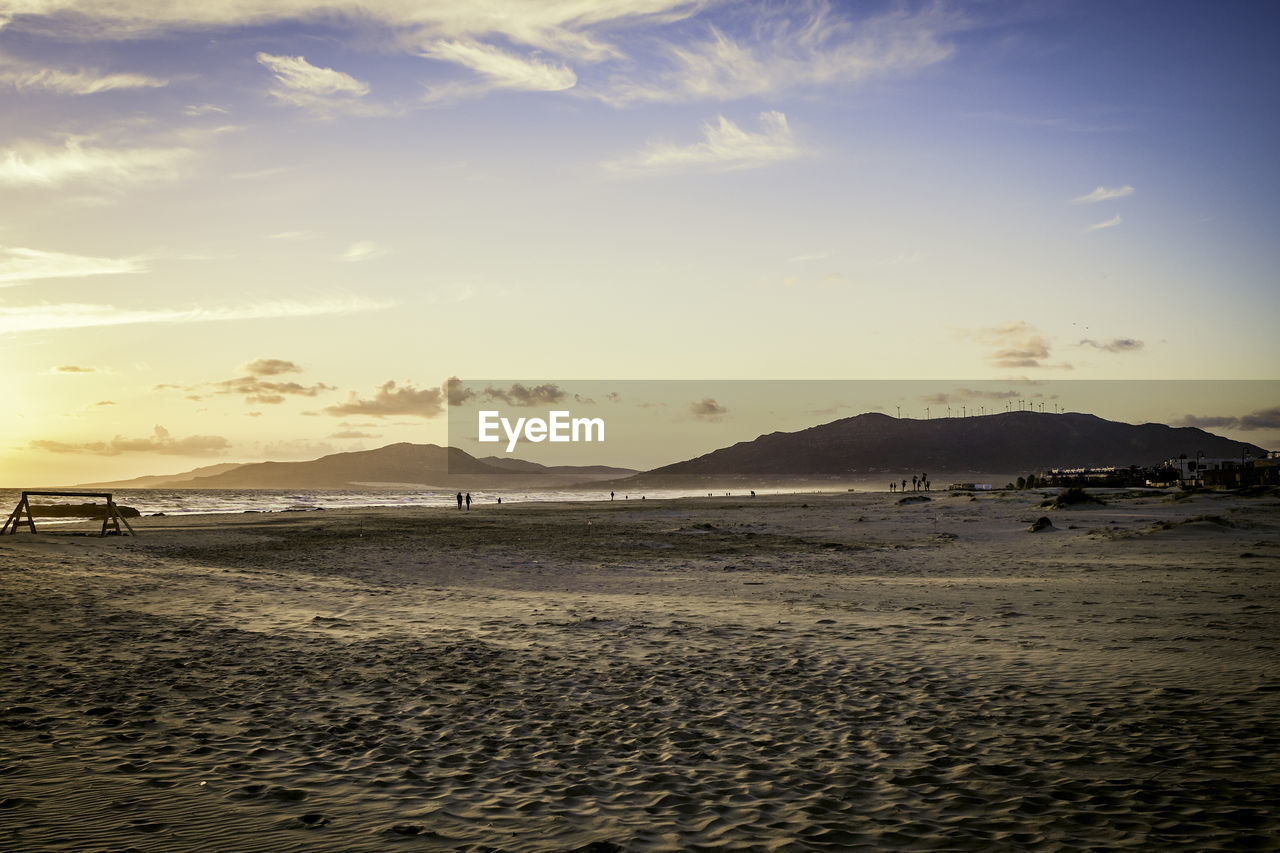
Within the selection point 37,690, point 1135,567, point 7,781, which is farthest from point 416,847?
point 1135,567

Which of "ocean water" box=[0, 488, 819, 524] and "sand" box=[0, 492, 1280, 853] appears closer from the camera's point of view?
"sand" box=[0, 492, 1280, 853]

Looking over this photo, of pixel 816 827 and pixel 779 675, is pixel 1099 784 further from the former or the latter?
pixel 779 675

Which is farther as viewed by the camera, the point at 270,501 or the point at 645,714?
the point at 270,501

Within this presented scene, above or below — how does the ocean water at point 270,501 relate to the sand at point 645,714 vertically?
below

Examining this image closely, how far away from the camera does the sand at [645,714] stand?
5684 millimetres

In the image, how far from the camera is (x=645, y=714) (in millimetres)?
8508

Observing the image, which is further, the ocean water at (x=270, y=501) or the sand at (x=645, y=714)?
the ocean water at (x=270, y=501)

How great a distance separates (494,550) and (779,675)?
20.6 meters

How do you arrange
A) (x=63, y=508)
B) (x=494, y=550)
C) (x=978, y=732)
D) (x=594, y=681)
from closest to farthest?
(x=978, y=732), (x=594, y=681), (x=494, y=550), (x=63, y=508)

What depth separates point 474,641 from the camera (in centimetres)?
1241

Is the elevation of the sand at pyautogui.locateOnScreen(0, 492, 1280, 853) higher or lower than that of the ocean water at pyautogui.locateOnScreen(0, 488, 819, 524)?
higher

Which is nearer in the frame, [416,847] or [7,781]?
[416,847]

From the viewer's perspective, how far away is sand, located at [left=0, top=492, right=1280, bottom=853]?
568cm

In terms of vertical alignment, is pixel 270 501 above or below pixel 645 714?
below
